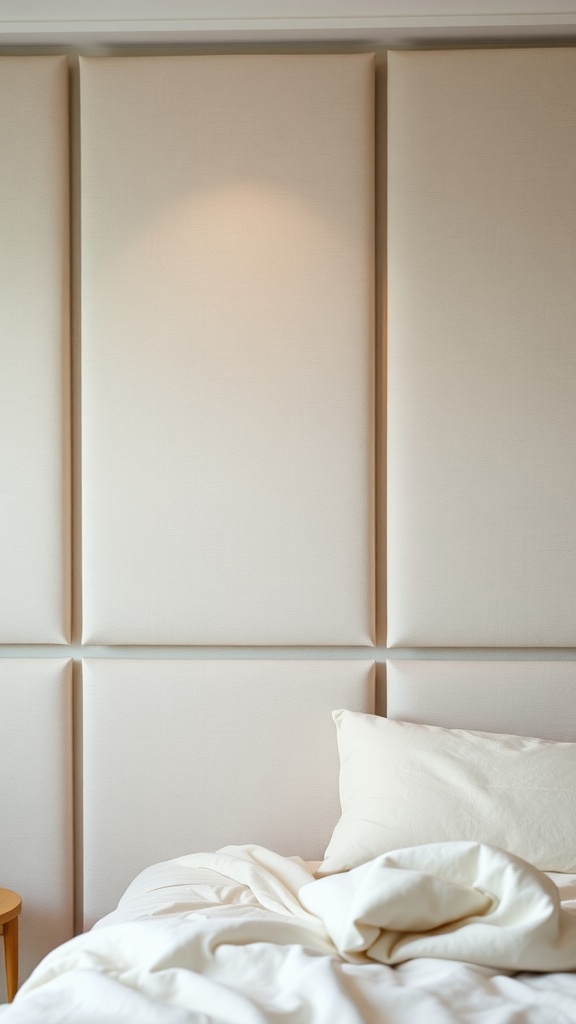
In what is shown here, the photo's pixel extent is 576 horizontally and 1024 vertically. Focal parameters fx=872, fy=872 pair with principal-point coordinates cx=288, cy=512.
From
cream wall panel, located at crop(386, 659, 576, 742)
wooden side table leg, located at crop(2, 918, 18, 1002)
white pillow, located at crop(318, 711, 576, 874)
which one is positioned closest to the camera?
white pillow, located at crop(318, 711, 576, 874)

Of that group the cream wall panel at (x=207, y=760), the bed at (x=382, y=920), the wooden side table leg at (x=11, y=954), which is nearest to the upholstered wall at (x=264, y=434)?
the cream wall panel at (x=207, y=760)

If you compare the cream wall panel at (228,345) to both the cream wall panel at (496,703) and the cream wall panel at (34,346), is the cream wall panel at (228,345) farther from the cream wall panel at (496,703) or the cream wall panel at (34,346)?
the cream wall panel at (496,703)

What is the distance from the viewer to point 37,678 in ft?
7.13

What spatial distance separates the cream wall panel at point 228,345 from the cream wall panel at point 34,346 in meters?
0.08

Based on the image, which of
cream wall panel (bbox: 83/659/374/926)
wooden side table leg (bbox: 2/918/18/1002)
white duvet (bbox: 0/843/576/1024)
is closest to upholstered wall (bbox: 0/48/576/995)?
cream wall panel (bbox: 83/659/374/926)

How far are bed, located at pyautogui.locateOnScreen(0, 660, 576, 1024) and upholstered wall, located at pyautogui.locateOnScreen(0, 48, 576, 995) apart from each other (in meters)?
0.26

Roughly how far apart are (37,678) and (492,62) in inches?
75.1

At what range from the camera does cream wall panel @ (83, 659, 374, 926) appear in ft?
7.04

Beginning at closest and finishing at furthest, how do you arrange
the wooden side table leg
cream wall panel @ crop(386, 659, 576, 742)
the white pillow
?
the white pillow, the wooden side table leg, cream wall panel @ crop(386, 659, 576, 742)

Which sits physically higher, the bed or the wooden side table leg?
the bed

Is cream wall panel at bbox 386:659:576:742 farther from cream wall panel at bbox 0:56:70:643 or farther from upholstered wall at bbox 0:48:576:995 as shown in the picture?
cream wall panel at bbox 0:56:70:643

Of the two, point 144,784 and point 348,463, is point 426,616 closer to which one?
point 348,463

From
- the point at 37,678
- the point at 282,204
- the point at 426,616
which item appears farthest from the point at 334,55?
the point at 37,678

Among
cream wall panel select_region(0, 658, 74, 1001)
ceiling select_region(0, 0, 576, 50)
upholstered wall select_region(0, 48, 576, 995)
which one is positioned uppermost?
ceiling select_region(0, 0, 576, 50)
